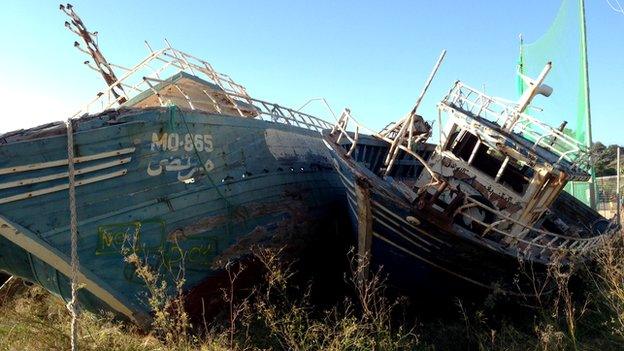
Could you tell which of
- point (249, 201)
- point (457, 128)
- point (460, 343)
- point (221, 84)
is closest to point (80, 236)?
point (249, 201)

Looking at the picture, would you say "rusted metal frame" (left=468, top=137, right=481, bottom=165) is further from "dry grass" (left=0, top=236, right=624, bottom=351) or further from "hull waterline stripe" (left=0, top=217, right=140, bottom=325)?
"hull waterline stripe" (left=0, top=217, right=140, bottom=325)

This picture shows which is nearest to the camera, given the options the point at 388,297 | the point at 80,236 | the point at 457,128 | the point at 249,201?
the point at 80,236

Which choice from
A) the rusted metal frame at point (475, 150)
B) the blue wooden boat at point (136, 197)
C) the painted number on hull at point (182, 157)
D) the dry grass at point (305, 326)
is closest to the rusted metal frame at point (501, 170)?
the rusted metal frame at point (475, 150)

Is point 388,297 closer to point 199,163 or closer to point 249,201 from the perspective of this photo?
point 249,201

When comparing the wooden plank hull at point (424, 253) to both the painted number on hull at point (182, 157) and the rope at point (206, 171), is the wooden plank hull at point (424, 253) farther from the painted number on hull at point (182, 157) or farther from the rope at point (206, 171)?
the painted number on hull at point (182, 157)

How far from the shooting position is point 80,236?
17.4 feet

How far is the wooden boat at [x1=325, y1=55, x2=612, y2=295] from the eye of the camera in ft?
22.6

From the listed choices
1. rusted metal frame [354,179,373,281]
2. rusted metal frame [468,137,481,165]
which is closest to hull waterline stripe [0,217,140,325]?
rusted metal frame [354,179,373,281]

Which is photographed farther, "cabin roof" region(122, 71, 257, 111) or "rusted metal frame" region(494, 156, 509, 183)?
"rusted metal frame" region(494, 156, 509, 183)

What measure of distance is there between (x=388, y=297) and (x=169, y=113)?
4418mm

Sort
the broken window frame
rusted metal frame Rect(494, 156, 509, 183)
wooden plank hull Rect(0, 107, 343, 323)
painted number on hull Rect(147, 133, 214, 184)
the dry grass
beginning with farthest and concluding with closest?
1. the broken window frame
2. rusted metal frame Rect(494, 156, 509, 183)
3. painted number on hull Rect(147, 133, 214, 184)
4. the dry grass
5. wooden plank hull Rect(0, 107, 343, 323)

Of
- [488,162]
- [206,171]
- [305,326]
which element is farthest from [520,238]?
[206,171]

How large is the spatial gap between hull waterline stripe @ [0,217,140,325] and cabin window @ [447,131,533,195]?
577cm

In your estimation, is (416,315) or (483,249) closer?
(483,249)
